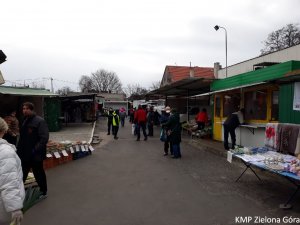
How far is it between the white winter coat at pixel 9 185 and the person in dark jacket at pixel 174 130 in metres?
8.21

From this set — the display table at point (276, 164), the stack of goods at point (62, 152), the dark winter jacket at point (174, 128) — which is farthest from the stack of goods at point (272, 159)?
the stack of goods at point (62, 152)

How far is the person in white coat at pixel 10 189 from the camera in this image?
3.13 m

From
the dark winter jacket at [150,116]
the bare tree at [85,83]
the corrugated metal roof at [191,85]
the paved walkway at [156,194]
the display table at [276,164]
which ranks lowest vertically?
the paved walkway at [156,194]

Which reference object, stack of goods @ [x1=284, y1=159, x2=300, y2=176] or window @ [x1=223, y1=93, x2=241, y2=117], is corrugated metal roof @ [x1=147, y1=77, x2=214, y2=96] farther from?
stack of goods @ [x1=284, y1=159, x2=300, y2=176]

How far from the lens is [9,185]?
3.16 metres

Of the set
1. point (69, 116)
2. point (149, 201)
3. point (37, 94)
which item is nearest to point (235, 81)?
point (149, 201)

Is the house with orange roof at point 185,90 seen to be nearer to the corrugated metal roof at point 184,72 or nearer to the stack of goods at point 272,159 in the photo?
the corrugated metal roof at point 184,72

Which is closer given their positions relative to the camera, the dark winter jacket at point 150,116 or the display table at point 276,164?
the display table at point 276,164

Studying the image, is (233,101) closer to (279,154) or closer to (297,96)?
(297,96)

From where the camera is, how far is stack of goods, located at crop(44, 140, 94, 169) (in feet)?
33.2

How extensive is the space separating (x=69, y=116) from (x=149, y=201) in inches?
1052

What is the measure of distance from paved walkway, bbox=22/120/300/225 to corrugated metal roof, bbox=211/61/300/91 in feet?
9.47

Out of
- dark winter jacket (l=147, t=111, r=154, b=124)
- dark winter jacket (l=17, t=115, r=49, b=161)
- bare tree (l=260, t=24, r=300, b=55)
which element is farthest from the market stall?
bare tree (l=260, t=24, r=300, b=55)

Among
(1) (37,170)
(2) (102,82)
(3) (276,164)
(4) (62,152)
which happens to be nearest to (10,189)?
(1) (37,170)
